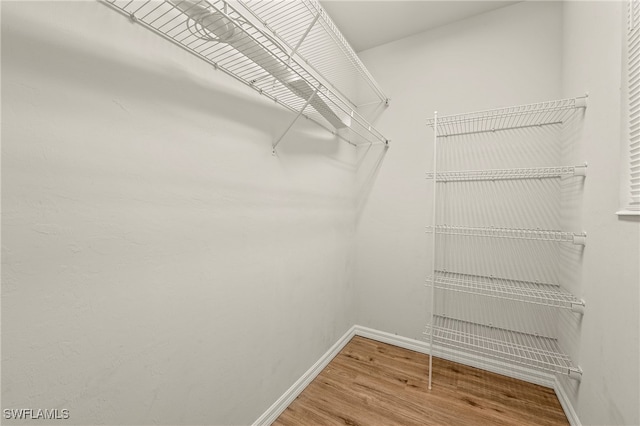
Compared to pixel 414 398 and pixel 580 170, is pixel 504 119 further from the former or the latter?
pixel 414 398

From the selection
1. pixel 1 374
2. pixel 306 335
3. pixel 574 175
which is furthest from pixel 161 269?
pixel 574 175

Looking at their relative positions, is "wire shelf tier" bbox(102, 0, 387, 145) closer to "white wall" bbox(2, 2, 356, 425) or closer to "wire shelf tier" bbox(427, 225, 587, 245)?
"white wall" bbox(2, 2, 356, 425)

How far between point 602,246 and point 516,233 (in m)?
0.61

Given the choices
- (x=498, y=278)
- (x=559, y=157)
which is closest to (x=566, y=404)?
(x=498, y=278)

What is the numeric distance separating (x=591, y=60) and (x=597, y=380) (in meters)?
1.57

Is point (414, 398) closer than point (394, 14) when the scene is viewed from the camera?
Yes

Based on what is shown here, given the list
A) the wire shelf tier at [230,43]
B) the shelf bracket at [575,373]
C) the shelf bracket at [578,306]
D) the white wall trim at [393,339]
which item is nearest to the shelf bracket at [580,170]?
the shelf bracket at [578,306]

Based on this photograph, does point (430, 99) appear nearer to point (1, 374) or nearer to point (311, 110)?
point (311, 110)

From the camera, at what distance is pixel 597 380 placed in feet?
3.88

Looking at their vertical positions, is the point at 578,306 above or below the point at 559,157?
below

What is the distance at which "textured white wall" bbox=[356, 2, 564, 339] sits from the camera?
1.77 meters

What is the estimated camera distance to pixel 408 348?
7.14ft

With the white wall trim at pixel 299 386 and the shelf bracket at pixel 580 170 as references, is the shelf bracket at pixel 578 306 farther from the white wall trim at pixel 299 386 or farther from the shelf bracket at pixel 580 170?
the white wall trim at pixel 299 386

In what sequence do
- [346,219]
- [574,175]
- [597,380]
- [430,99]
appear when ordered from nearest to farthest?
[597,380]
[574,175]
[430,99]
[346,219]
